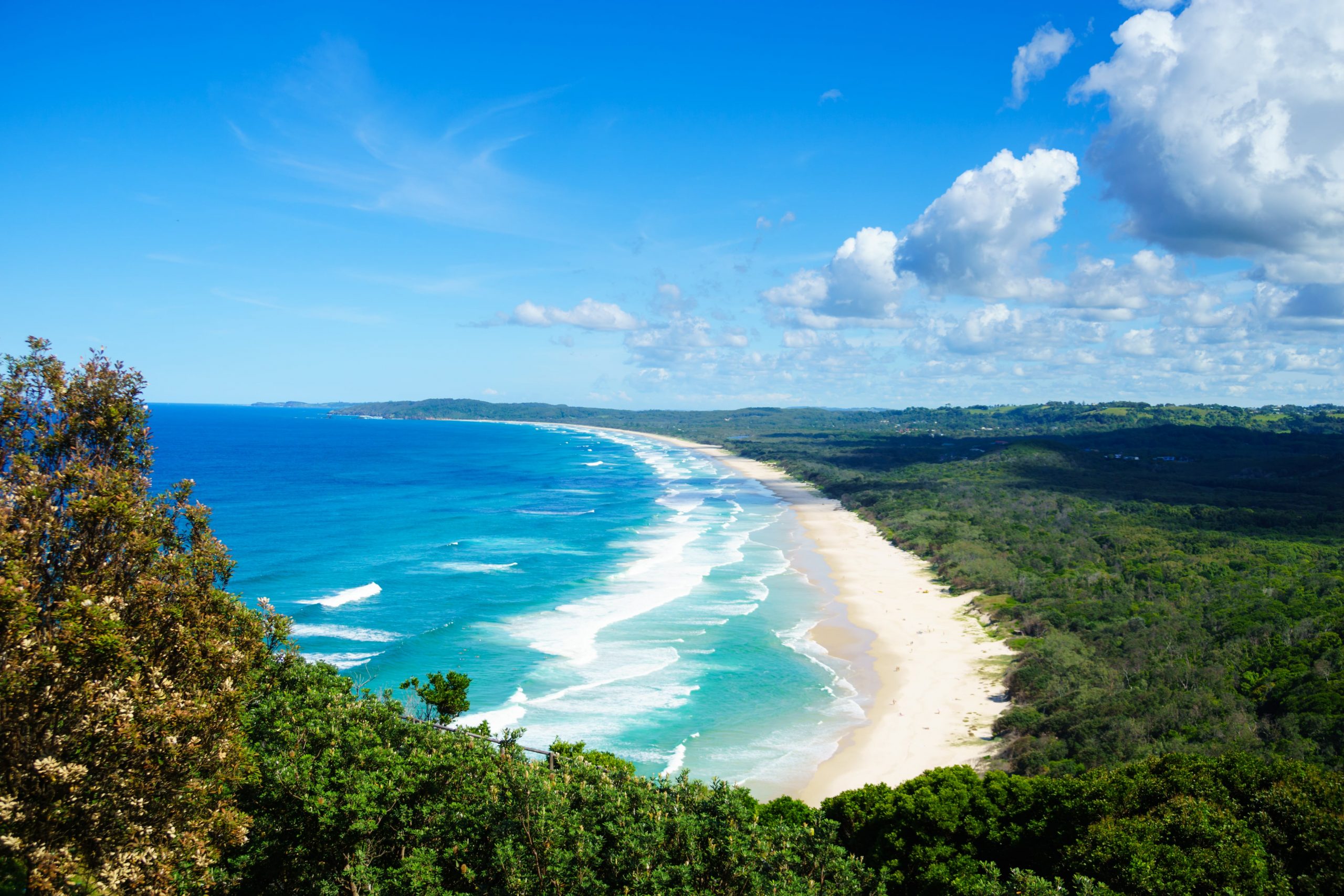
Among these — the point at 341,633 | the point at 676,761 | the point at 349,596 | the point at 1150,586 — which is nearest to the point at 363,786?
the point at 676,761

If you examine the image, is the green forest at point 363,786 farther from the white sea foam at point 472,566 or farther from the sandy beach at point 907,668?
the white sea foam at point 472,566

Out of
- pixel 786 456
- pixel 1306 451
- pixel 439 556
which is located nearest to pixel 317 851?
pixel 439 556

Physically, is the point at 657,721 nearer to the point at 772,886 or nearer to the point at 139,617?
the point at 772,886

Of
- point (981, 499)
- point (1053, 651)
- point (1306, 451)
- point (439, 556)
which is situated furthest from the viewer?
point (1306, 451)

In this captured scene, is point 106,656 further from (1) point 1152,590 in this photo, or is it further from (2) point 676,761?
(1) point 1152,590

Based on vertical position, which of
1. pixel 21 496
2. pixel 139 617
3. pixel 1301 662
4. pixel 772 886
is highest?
pixel 21 496

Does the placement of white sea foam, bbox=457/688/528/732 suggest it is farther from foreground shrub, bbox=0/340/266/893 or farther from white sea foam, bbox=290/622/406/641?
foreground shrub, bbox=0/340/266/893
